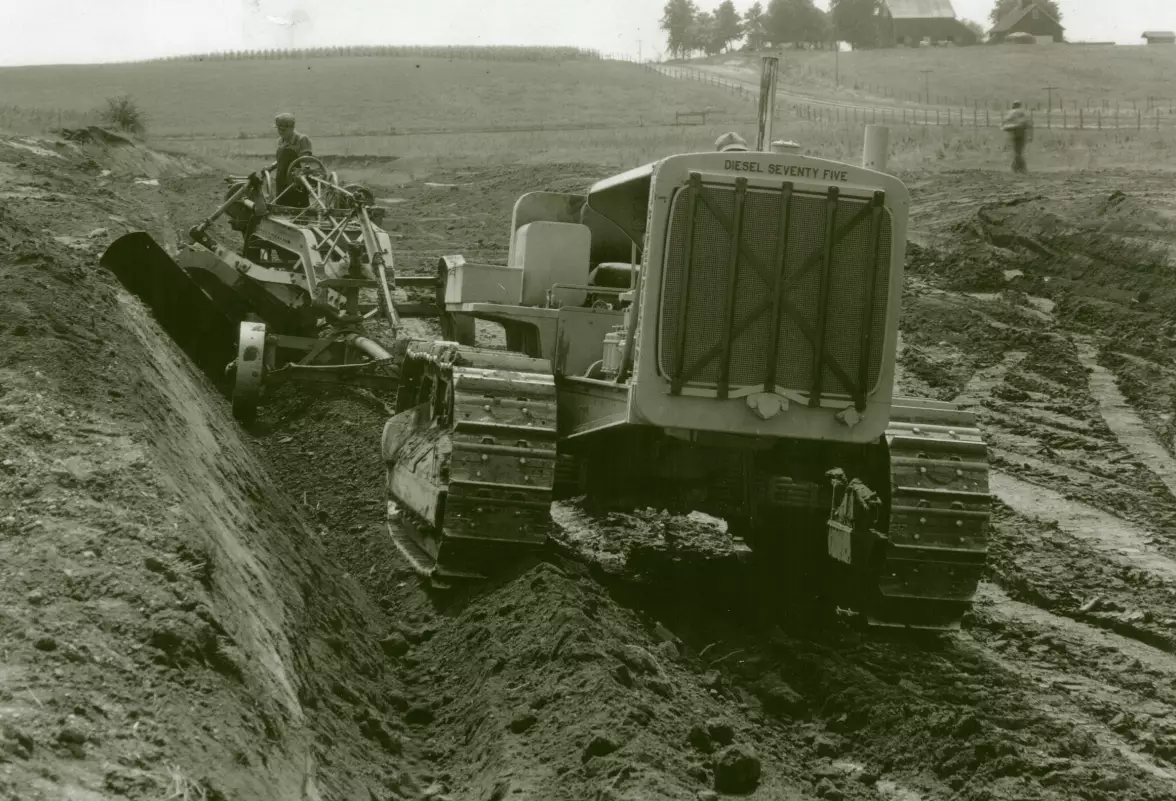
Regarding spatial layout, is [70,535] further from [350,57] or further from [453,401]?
[350,57]

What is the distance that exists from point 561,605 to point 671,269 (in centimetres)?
180

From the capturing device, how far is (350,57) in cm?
8581

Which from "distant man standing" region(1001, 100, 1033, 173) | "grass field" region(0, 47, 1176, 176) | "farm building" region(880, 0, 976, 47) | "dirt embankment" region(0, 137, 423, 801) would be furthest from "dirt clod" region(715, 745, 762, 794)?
"farm building" region(880, 0, 976, 47)

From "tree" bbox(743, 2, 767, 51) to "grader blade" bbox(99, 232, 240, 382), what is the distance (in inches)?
3366

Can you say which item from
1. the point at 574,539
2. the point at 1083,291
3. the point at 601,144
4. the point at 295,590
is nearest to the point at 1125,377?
the point at 1083,291

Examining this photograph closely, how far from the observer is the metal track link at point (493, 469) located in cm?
826

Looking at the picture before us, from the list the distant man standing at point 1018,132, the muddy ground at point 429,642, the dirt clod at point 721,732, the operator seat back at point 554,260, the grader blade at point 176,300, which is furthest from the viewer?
the distant man standing at point 1018,132

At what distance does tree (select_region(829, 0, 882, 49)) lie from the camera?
8850cm

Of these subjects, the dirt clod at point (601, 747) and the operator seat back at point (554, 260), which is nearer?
the dirt clod at point (601, 747)

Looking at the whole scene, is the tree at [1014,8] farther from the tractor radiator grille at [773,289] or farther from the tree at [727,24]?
the tractor radiator grille at [773,289]

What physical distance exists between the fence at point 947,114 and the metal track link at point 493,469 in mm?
30894

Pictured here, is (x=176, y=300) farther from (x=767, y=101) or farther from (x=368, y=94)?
(x=368, y=94)

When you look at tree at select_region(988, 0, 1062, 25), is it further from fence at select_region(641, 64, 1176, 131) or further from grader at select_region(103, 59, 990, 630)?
grader at select_region(103, 59, 990, 630)

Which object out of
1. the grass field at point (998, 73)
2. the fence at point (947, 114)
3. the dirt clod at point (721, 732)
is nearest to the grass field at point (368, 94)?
the fence at point (947, 114)
